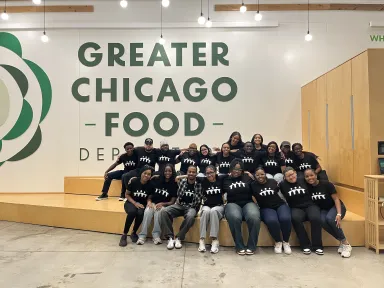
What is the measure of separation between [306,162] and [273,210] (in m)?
1.24

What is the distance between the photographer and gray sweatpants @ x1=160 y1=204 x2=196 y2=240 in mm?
4070

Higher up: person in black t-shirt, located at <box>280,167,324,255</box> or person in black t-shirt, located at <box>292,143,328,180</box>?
person in black t-shirt, located at <box>292,143,328,180</box>

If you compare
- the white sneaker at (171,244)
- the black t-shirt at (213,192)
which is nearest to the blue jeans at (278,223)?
the black t-shirt at (213,192)

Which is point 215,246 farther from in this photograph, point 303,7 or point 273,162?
point 303,7

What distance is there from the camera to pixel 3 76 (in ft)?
22.5

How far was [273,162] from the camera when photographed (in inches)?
191

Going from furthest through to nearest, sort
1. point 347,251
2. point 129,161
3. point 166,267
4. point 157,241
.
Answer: point 129,161, point 157,241, point 347,251, point 166,267

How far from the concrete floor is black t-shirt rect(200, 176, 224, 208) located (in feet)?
2.00

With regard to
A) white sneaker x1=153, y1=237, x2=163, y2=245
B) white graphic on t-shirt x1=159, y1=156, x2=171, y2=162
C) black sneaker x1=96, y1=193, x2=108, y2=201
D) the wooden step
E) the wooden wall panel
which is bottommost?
white sneaker x1=153, y1=237, x2=163, y2=245

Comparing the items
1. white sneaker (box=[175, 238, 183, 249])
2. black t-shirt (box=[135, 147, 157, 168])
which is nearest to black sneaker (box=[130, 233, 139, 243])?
white sneaker (box=[175, 238, 183, 249])

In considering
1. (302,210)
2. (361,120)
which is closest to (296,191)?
(302,210)

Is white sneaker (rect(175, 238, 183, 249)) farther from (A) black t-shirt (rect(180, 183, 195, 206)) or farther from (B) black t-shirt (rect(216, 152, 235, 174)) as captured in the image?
(B) black t-shirt (rect(216, 152, 235, 174))

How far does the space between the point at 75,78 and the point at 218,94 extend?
10.3 feet

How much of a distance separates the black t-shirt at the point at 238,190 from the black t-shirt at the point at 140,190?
1.09 m
